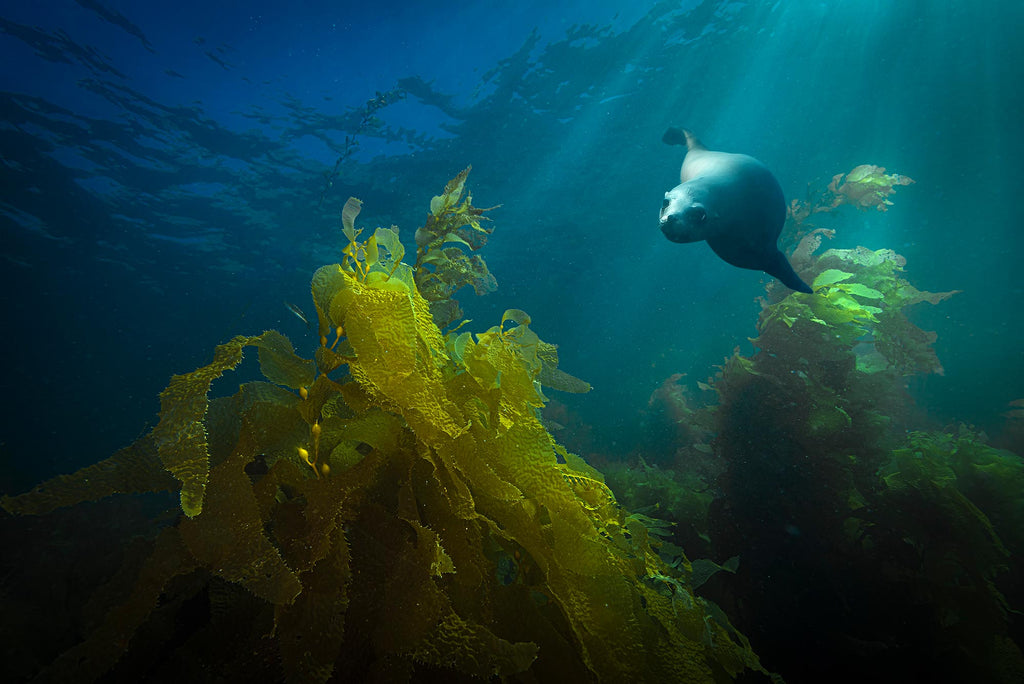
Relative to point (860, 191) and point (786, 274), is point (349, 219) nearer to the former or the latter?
point (786, 274)

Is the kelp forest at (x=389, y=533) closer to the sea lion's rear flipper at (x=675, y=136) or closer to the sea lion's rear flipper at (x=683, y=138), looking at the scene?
the sea lion's rear flipper at (x=683, y=138)

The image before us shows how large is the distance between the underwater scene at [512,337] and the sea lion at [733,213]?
0.04 metres

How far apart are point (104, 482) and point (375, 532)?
629 mm

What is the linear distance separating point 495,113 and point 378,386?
49.0ft

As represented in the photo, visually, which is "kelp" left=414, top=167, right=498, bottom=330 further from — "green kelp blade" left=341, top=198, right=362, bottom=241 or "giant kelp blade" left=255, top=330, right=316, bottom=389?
"giant kelp blade" left=255, top=330, right=316, bottom=389

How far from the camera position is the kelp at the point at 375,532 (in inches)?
32.9

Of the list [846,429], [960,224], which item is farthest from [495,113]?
[960,224]

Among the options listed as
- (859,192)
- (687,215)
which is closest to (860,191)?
(859,192)

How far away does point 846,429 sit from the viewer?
300 centimetres

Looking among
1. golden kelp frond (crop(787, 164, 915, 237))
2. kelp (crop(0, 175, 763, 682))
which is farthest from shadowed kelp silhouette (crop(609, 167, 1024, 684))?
golden kelp frond (crop(787, 164, 915, 237))

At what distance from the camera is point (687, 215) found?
3.01 meters

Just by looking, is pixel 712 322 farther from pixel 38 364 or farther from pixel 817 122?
pixel 38 364

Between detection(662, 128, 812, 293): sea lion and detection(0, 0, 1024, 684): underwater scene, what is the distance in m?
0.04

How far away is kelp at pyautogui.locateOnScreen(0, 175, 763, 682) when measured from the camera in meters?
0.84
